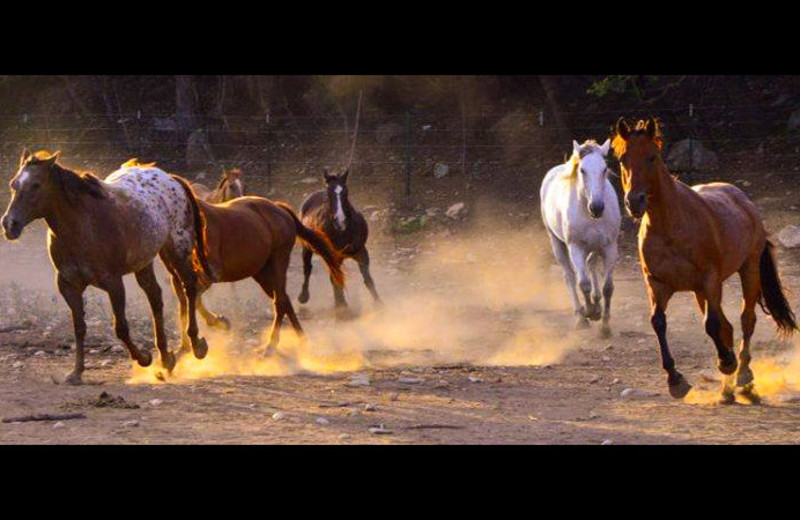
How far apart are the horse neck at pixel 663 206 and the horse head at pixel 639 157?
A: 0.15 ft

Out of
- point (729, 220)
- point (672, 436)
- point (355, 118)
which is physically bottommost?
point (672, 436)

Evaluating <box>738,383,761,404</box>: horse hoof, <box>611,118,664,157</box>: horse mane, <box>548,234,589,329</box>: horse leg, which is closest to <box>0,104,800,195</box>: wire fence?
<box>548,234,589,329</box>: horse leg

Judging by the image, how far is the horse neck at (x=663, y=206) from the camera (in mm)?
8242

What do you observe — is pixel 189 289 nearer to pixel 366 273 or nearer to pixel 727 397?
pixel 366 273

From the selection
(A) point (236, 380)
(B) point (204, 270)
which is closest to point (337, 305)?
(B) point (204, 270)

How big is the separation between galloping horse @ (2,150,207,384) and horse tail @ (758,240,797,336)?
15.7 ft

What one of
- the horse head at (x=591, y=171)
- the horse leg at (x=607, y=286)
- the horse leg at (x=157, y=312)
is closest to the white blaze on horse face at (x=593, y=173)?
the horse head at (x=591, y=171)

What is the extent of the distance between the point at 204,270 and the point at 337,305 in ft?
12.0

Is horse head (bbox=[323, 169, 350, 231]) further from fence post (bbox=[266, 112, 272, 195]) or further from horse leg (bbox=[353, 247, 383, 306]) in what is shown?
fence post (bbox=[266, 112, 272, 195])

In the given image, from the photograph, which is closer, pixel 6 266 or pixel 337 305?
pixel 337 305

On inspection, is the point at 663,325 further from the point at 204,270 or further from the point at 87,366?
the point at 87,366

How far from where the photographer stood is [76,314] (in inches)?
371

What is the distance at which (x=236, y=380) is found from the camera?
9.58 metres

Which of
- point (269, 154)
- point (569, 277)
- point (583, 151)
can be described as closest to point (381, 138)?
point (269, 154)
